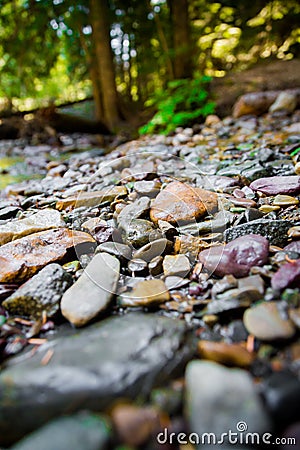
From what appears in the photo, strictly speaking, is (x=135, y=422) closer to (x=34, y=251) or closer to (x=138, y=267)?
(x=138, y=267)

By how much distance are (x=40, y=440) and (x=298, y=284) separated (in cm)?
114

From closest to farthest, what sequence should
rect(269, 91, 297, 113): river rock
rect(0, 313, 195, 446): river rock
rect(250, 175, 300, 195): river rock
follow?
1. rect(0, 313, 195, 446): river rock
2. rect(250, 175, 300, 195): river rock
3. rect(269, 91, 297, 113): river rock

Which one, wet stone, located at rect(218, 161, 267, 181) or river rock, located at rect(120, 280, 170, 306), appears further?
wet stone, located at rect(218, 161, 267, 181)

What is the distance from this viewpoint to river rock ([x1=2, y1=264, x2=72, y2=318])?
1.46 meters

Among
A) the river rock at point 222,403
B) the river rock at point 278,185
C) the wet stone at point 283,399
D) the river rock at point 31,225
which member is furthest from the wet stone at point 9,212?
the wet stone at point 283,399

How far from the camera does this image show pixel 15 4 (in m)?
5.89

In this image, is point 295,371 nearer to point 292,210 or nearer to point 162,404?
point 162,404

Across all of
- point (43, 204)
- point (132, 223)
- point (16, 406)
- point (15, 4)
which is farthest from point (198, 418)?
point (15, 4)

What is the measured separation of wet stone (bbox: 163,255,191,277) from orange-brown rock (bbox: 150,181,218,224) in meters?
0.35

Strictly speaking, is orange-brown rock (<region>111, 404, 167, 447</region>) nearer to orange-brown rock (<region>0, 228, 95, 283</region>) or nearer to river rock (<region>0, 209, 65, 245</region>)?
orange-brown rock (<region>0, 228, 95, 283</region>)

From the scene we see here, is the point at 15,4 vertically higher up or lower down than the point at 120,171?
higher up

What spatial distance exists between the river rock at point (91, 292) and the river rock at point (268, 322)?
0.64 metres

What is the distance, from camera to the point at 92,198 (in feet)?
8.02

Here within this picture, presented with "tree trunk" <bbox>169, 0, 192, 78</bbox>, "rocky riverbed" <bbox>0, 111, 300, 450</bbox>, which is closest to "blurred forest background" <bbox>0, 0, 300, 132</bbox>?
"tree trunk" <bbox>169, 0, 192, 78</bbox>
